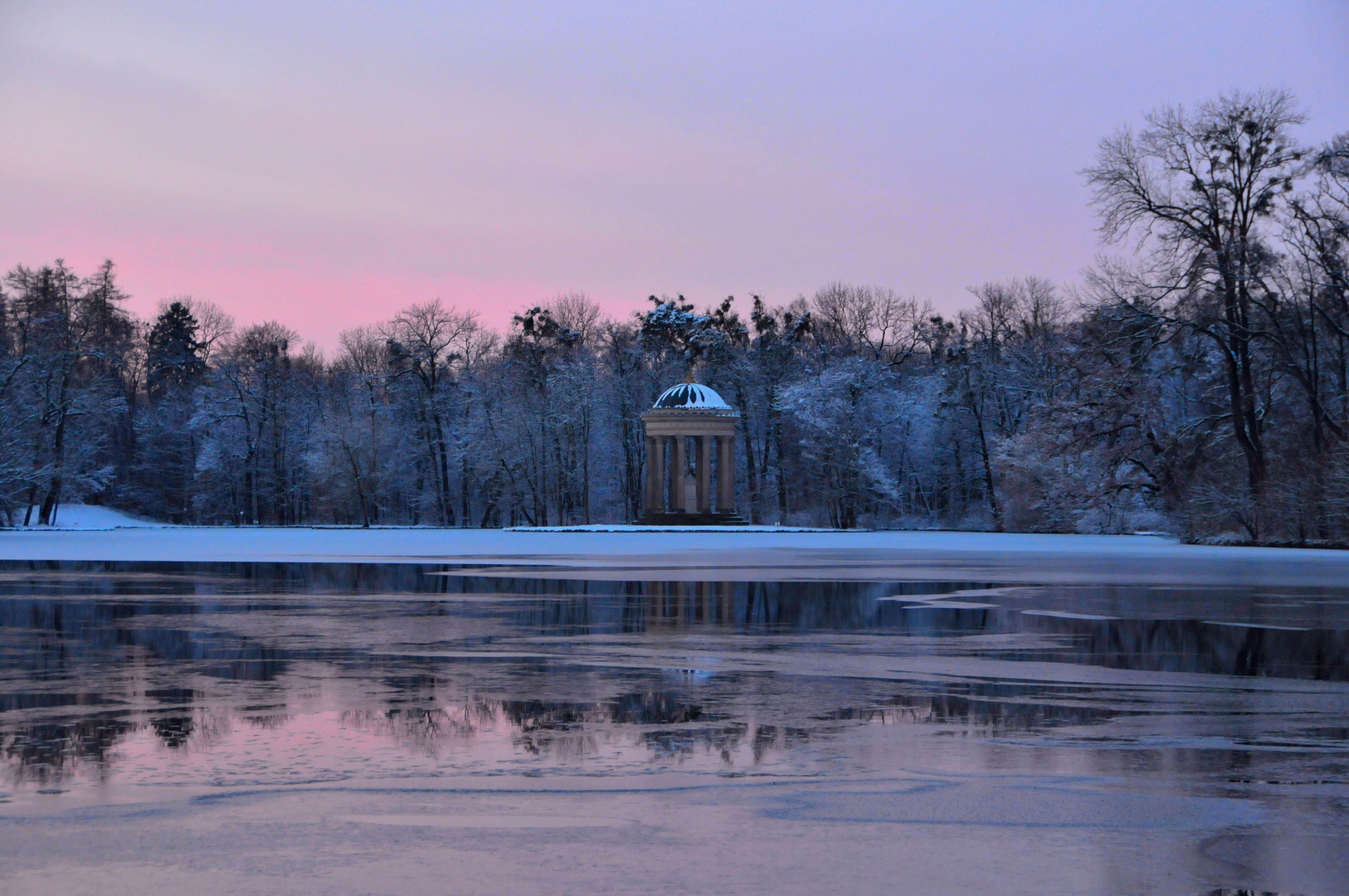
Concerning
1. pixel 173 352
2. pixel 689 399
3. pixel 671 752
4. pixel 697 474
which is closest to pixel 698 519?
pixel 697 474

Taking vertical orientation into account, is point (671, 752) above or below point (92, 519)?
below

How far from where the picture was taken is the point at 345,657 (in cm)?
1336

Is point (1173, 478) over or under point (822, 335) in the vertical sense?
under

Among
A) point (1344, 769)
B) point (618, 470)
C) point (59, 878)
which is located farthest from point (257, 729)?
point (618, 470)

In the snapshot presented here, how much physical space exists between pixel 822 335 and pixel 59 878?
275 feet

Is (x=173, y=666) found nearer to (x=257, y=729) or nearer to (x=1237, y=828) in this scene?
(x=257, y=729)

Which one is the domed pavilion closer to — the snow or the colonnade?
the colonnade

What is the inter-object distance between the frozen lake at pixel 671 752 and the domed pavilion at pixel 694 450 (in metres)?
53.1

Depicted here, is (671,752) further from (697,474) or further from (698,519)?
(697,474)

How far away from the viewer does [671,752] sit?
8.40 meters

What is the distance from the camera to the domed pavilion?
71.7 meters

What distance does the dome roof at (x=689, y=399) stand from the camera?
7275 cm

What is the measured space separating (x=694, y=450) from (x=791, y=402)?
618 cm

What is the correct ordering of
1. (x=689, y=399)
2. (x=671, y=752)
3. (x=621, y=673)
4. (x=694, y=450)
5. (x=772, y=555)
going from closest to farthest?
1. (x=671, y=752)
2. (x=621, y=673)
3. (x=772, y=555)
4. (x=689, y=399)
5. (x=694, y=450)
